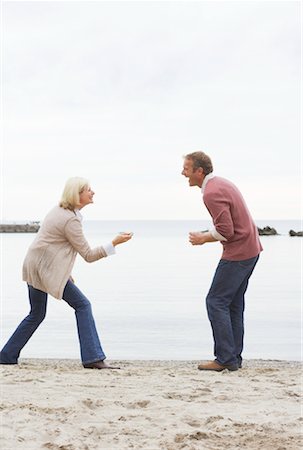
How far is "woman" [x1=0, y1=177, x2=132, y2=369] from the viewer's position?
669cm

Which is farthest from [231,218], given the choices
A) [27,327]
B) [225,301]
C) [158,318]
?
A: [158,318]

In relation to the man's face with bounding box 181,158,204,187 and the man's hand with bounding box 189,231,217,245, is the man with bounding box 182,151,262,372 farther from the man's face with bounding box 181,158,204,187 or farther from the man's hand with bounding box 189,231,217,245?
the man's hand with bounding box 189,231,217,245

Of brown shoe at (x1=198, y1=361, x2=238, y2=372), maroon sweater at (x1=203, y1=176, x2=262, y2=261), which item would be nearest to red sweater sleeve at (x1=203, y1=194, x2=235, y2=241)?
maroon sweater at (x1=203, y1=176, x2=262, y2=261)

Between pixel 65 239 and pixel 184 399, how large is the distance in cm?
186

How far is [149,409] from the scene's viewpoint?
5250 millimetres

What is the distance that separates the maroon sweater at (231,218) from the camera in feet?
21.5

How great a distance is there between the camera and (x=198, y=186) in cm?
680

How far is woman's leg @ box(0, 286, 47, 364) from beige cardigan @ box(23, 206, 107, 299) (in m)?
0.13

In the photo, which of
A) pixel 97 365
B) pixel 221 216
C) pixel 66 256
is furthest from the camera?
pixel 97 365

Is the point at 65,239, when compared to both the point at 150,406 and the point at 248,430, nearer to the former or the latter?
the point at 150,406

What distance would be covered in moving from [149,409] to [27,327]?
2.05m

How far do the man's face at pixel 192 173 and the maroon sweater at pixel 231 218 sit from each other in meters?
0.09

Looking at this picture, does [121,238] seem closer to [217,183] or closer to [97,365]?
[217,183]

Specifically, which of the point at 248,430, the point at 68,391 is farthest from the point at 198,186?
the point at 248,430
